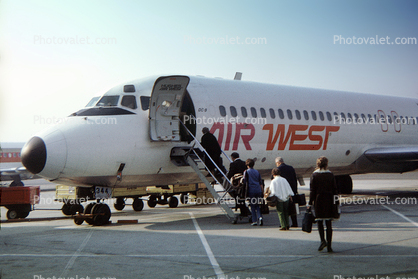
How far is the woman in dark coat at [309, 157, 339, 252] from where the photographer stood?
8.30 meters

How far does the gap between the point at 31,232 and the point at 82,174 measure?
2.08 m

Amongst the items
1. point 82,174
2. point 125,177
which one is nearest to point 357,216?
point 125,177

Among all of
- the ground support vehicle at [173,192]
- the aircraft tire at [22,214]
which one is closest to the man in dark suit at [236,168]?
the ground support vehicle at [173,192]

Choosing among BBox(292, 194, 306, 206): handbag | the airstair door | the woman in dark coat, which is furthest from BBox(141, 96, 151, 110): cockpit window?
the woman in dark coat

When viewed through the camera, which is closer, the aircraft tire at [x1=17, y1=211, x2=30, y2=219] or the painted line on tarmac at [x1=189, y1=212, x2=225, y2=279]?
the painted line on tarmac at [x1=189, y1=212, x2=225, y2=279]

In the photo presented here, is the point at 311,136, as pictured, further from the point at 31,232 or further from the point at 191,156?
the point at 31,232

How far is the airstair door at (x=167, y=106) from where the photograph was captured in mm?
13312

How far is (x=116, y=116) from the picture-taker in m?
12.7

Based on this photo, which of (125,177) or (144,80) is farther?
(144,80)

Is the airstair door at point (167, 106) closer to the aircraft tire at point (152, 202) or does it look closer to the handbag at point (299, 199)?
the handbag at point (299, 199)

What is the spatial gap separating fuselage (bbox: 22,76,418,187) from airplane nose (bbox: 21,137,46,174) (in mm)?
25

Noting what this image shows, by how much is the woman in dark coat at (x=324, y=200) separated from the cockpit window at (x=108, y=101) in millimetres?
6730
